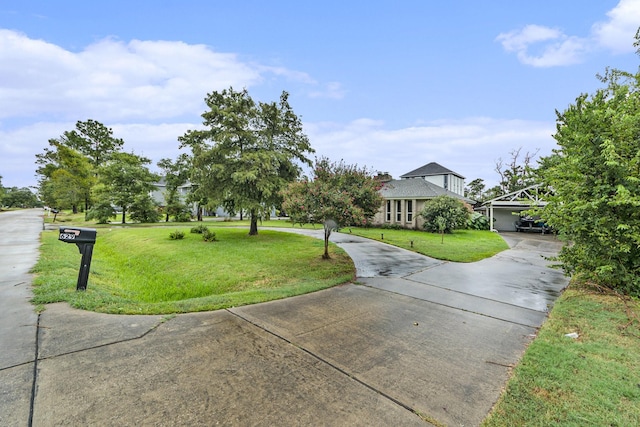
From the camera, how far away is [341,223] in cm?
852

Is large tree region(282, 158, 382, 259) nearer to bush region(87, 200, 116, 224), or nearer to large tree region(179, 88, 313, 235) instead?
large tree region(179, 88, 313, 235)

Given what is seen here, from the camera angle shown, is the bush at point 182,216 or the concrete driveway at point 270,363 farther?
the bush at point 182,216

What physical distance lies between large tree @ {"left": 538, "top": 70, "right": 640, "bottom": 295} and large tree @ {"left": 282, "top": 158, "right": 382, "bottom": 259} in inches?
188

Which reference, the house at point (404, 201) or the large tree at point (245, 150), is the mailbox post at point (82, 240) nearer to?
the large tree at point (245, 150)

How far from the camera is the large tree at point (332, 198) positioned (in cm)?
827

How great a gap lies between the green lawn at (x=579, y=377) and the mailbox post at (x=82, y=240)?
258 inches

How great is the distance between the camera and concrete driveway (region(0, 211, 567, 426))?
7.27ft

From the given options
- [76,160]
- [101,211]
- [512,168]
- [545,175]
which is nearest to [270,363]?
[545,175]

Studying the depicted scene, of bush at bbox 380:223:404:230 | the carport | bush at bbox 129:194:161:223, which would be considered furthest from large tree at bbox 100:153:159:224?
the carport

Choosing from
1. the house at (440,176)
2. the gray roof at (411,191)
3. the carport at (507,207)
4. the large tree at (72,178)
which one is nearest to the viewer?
the gray roof at (411,191)

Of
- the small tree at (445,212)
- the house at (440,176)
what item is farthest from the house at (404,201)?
the house at (440,176)

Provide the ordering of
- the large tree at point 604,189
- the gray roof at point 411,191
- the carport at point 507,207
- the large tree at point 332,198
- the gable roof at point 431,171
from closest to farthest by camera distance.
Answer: the large tree at point 604,189
the large tree at point 332,198
the gray roof at point 411,191
the carport at point 507,207
the gable roof at point 431,171

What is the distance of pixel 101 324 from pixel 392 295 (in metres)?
5.12

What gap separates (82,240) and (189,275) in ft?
11.5
